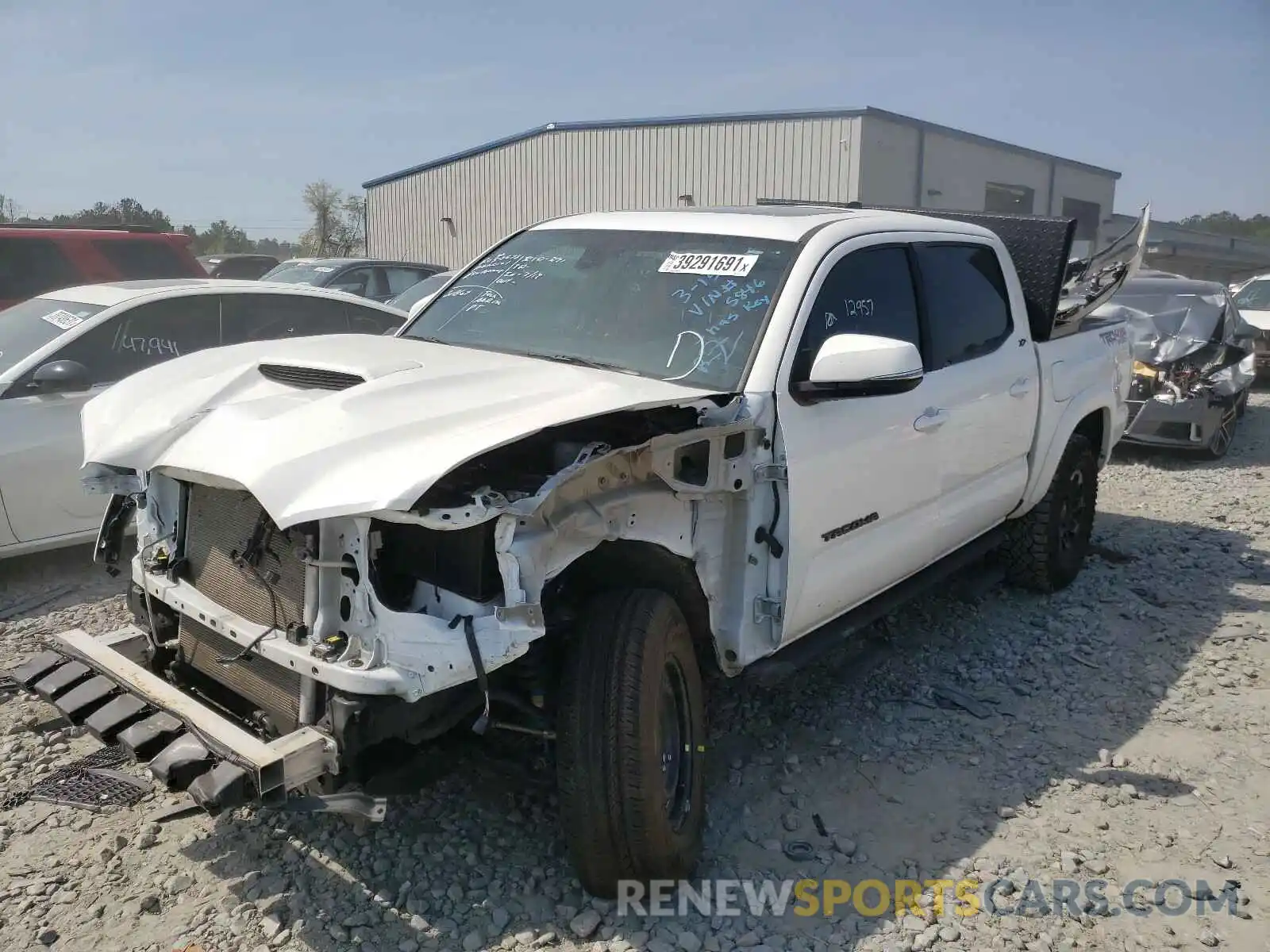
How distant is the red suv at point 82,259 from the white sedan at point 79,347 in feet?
9.15

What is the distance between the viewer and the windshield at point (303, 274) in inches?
495

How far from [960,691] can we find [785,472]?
6.29ft

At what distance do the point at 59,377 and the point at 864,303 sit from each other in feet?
13.6

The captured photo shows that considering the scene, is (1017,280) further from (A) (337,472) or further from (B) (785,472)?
(A) (337,472)

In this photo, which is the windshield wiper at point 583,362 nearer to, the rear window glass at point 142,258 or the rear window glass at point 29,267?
the rear window glass at point 142,258

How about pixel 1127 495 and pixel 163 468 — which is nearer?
pixel 163 468

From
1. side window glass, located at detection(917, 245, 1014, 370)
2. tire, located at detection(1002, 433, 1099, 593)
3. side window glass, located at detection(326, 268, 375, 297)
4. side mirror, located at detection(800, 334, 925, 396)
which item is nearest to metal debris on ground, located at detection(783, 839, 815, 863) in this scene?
side mirror, located at detection(800, 334, 925, 396)

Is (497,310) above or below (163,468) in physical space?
above

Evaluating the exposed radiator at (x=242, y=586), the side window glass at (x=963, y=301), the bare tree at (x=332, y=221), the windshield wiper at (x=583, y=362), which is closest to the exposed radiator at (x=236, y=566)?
the exposed radiator at (x=242, y=586)

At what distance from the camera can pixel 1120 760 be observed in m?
3.98

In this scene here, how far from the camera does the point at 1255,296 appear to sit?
50.5ft

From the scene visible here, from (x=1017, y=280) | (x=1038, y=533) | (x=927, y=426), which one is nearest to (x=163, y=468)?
(x=927, y=426)

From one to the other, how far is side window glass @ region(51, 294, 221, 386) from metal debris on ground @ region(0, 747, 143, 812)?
2.96 meters

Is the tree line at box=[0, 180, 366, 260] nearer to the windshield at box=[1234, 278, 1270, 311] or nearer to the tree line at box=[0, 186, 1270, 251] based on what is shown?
the tree line at box=[0, 186, 1270, 251]
